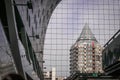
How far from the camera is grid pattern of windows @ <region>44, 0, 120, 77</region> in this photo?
90.1 metres

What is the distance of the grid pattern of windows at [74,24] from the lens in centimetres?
9006

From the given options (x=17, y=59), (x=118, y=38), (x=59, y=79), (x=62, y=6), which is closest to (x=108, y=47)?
(x=118, y=38)

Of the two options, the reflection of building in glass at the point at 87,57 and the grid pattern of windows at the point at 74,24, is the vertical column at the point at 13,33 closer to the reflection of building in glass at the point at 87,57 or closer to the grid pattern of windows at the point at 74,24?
the grid pattern of windows at the point at 74,24

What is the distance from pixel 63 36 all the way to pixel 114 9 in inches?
563

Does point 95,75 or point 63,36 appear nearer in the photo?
point 95,75

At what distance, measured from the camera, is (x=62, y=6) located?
294 ft

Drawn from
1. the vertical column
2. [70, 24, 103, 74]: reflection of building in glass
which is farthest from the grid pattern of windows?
the vertical column

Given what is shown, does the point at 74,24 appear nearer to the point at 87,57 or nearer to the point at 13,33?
the point at 87,57

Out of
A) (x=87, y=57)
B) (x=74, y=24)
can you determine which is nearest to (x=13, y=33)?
(x=74, y=24)

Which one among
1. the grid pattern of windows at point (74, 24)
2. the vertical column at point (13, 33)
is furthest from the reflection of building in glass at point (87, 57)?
the vertical column at point (13, 33)

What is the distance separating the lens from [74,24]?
93.6m

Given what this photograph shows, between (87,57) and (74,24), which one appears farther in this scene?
(87,57)

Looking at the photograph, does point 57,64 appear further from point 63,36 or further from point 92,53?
point 92,53

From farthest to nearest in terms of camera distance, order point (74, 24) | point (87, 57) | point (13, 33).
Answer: point (87, 57) → point (74, 24) → point (13, 33)
